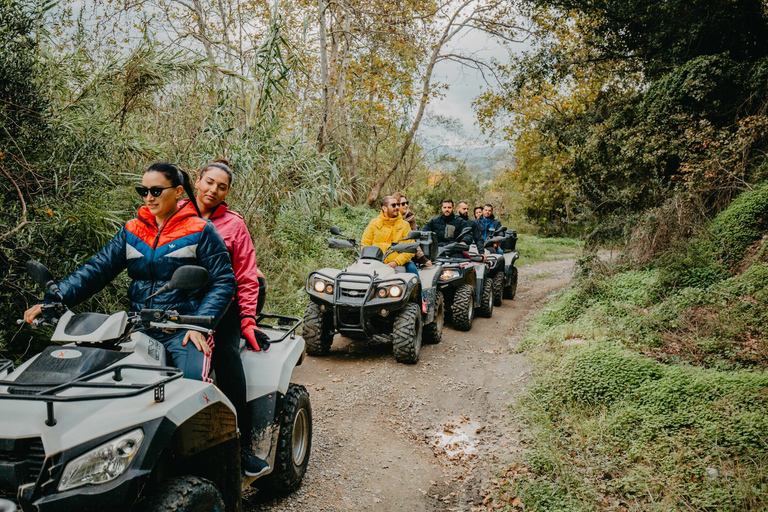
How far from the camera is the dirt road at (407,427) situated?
11.6 ft

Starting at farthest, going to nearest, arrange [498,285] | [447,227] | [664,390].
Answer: [498,285] → [447,227] → [664,390]

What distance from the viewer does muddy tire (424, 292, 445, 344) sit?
285 inches

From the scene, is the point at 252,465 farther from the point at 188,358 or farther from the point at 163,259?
the point at 163,259

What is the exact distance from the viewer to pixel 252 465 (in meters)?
2.75

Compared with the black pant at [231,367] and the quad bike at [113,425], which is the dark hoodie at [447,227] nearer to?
the black pant at [231,367]

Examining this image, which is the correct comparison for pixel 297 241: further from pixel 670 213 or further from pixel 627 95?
pixel 627 95

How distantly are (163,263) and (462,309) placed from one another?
20.1 ft

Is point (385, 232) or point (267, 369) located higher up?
point (385, 232)

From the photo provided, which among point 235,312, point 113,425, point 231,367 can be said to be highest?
point 235,312

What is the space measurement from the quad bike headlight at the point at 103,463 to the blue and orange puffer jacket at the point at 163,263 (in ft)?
2.55

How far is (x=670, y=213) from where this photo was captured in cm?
800

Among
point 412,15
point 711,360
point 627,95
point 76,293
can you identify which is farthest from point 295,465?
point 412,15

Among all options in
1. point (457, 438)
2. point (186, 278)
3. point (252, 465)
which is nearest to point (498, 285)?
point (457, 438)

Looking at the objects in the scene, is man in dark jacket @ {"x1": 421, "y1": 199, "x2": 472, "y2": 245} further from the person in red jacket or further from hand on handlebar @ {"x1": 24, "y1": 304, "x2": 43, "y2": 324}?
hand on handlebar @ {"x1": 24, "y1": 304, "x2": 43, "y2": 324}
